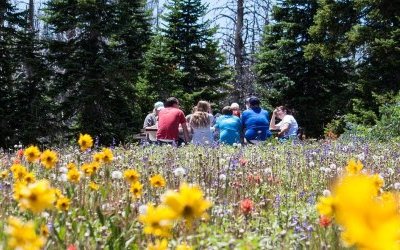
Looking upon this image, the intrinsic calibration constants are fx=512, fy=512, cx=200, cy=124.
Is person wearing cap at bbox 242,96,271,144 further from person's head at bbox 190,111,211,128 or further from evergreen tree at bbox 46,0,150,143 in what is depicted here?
evergreen tree at bbox 46,0,150,143

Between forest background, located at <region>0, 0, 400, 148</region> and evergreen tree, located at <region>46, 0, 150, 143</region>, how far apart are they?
43 millimetres

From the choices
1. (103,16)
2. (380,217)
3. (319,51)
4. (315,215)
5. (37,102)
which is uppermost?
(103,16)

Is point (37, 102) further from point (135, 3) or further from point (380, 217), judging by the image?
point (380, 217)

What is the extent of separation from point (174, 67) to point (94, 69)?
177 inches

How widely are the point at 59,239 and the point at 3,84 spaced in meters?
19.2

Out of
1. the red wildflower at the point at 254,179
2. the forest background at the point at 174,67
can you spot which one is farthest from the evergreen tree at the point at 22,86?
the red wildflower at the point at 254,179

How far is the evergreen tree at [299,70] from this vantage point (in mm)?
21984

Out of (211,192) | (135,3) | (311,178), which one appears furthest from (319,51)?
(211,192)

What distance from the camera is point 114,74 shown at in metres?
19.4

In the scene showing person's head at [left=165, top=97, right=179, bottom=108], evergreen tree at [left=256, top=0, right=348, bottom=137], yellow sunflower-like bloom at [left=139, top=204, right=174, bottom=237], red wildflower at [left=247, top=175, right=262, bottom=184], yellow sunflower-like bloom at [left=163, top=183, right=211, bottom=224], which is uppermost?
evergreen tree at [left=256, top=0, right=348, bottom=137]

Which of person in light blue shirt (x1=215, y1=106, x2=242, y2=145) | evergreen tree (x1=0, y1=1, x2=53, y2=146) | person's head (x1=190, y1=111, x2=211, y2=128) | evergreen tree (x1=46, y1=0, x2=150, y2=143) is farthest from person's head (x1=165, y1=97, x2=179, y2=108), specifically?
evergreen tree (x1=0, y1=1, x2=53, y2=146)

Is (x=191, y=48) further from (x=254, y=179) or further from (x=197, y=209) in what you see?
(x=197, y=209)

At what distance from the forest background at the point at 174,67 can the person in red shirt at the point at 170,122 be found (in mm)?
6323

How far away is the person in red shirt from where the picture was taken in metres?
9.88
